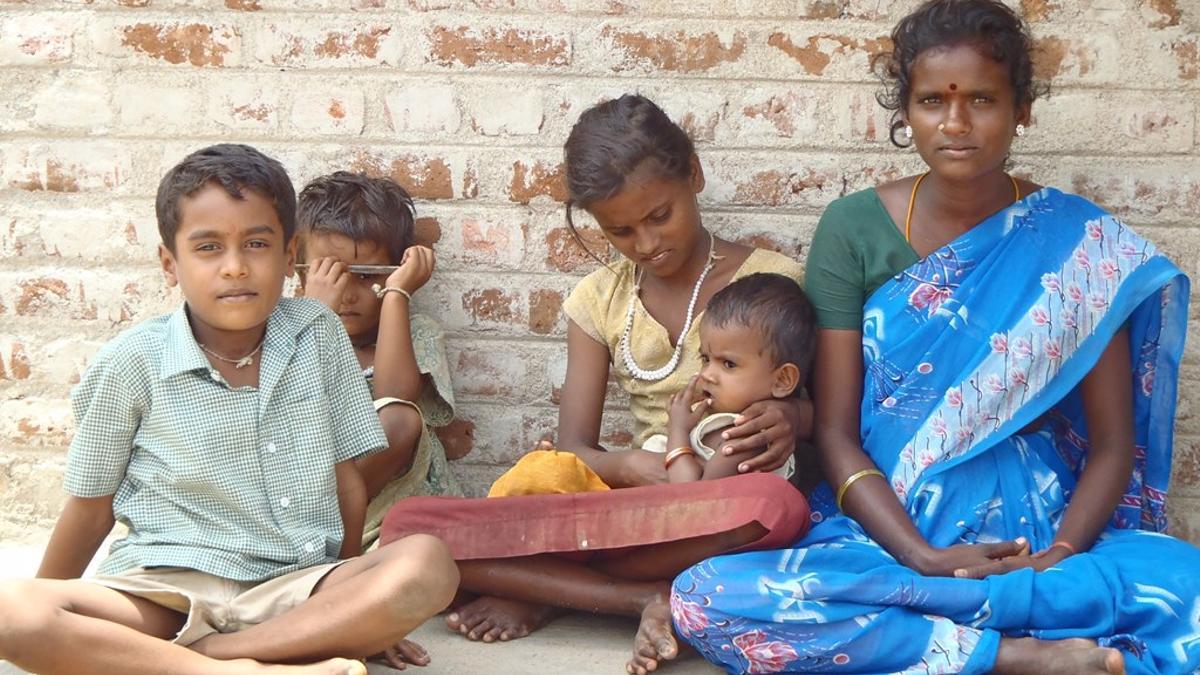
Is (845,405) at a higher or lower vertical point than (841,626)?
higher

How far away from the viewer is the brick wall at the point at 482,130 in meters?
3.36

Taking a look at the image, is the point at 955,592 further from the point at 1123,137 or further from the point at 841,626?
the point at 1123,137

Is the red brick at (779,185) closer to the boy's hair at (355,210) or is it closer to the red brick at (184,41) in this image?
the boy's hair at (355,210)

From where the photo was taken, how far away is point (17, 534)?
144 inches

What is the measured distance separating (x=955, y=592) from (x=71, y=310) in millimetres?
2310

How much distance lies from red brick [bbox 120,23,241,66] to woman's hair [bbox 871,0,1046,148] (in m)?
1.65

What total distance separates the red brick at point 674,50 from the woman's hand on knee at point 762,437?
920mm

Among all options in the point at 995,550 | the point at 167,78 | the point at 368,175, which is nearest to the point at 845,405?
the point at 995,550

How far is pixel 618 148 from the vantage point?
3113mm

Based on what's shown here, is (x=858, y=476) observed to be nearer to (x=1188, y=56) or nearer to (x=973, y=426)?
(x=973, y=426)

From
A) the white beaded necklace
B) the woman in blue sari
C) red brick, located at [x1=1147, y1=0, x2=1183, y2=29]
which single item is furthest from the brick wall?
the woman in blue sari

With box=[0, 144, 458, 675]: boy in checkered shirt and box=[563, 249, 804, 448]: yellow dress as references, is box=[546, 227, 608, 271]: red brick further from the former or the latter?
box=[0, 144, 458, 675]: boy in checkered shirt

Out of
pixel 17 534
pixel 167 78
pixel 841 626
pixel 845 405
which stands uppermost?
pixel 167 78

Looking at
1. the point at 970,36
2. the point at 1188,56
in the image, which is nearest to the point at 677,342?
the point at 970,36
